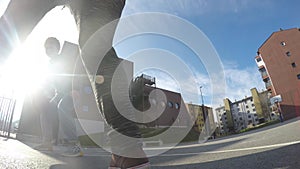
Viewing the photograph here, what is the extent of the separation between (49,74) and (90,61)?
2483 mm

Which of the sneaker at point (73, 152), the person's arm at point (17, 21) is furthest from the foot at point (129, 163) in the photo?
the sneaker at point (73, 152)

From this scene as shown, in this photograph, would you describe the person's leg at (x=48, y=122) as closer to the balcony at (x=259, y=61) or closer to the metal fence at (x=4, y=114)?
the metal fence at (x=4, y=114)

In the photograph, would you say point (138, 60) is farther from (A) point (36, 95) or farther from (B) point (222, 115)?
(B) point (222, 115)

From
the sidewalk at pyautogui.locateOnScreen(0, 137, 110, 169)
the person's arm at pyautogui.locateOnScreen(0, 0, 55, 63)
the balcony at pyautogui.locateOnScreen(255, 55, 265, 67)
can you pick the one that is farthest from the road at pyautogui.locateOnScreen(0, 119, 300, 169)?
the balcony at pyautogui.locateOnScreen(255, 55, 265, 67)

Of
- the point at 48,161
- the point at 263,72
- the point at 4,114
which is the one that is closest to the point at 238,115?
the point at 263,72

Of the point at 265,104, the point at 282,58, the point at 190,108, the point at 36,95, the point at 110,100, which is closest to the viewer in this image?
the point at 110,100

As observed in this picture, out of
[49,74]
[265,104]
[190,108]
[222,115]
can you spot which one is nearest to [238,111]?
[222,115]

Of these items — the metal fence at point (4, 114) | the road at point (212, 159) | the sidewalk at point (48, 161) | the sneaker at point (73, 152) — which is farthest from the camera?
the metal fence at point (4, 114)

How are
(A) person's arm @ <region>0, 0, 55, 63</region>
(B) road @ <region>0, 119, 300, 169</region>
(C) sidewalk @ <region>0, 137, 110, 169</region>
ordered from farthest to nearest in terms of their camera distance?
(C) sidewalk @ <region>0, 137, 110, 169</region> < (B) road @ <region>0, 119, 300, 169</region> < (A) person's arm @ <region>0, 0, 55, 63</region>

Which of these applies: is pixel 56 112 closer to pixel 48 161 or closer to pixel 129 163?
pixel 48 161

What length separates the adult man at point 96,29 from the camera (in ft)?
1.64

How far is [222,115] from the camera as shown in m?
67.6

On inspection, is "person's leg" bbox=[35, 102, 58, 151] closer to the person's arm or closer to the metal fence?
the person's arm

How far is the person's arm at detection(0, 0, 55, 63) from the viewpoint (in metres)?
0.67
